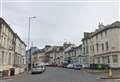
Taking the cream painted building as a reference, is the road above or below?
below

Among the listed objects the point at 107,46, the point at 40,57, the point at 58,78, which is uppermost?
the point at 107,46

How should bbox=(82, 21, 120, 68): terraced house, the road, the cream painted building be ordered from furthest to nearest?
1. the cream painted building
2. bbox=(82, 21, 120, 68): terraced house
3. the road

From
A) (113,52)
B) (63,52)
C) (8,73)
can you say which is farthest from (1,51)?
(63,52)

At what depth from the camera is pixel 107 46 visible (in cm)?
5884

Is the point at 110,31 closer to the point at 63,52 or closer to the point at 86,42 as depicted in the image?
the point at 86,42

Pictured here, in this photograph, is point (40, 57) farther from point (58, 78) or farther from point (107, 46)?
point (58, 78)

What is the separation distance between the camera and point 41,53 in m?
165

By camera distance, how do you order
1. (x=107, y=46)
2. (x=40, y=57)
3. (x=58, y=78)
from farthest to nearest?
(x=40, y=57)
(x=107, y=46)
(x=58, y=78)

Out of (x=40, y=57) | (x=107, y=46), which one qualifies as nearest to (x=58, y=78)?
(x=107, y=46)

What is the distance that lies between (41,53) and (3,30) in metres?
124

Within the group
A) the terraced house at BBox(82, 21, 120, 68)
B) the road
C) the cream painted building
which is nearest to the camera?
the road

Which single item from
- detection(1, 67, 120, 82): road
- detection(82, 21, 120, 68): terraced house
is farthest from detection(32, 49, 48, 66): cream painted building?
detection(1, 67, 120, 82): road

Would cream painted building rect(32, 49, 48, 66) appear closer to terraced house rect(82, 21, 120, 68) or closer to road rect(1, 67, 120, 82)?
terraced house rect(82, 21, 120, 68)

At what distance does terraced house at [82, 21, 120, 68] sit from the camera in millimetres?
55625
